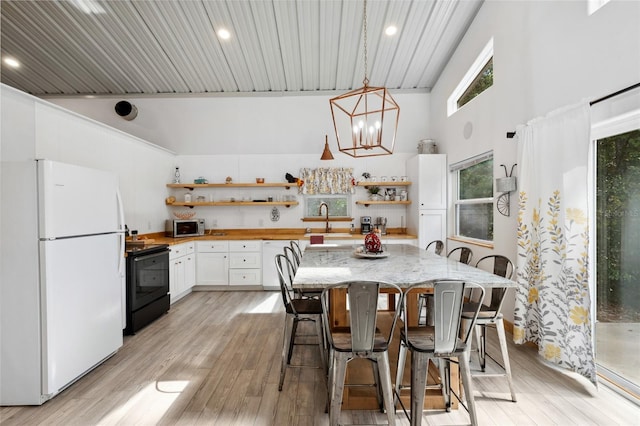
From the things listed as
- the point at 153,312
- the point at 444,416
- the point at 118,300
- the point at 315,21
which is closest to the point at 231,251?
the point at 153,312

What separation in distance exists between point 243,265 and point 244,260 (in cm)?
9

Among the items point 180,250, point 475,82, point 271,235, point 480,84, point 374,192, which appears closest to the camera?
point 480,84

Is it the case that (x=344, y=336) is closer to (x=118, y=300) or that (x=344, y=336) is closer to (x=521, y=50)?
(x=118, y=300)

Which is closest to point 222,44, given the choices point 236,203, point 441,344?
point 236,203

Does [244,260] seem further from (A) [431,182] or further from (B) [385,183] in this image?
(A) [431,182]

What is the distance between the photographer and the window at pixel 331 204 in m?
5.84

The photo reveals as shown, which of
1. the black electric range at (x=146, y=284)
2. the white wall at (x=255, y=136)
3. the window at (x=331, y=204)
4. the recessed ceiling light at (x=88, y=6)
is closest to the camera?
the black electric range at (x=146, y=284)

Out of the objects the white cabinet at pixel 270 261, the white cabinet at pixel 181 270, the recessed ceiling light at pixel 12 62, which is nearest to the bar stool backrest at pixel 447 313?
the white cabinet at pixel 270 261

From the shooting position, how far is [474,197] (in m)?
4.45

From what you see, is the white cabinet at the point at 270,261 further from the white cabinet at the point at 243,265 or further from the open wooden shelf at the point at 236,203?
the open wooden shelf at the point at 236,203

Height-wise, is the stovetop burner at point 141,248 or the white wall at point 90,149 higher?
the white wall at point 90,149

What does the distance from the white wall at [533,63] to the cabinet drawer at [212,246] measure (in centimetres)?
379

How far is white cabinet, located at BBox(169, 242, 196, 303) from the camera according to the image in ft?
14.5

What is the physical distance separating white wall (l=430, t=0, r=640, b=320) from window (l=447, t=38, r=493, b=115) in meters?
0.09
